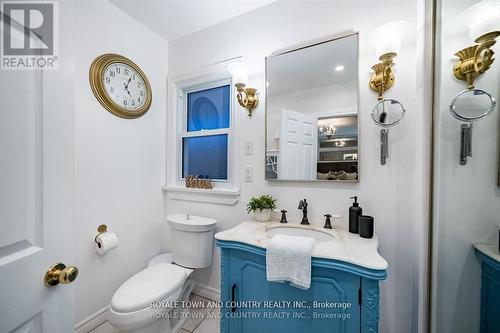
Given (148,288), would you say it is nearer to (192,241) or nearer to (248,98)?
(192,241)

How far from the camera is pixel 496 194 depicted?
710 mm

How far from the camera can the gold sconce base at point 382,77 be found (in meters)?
1.10

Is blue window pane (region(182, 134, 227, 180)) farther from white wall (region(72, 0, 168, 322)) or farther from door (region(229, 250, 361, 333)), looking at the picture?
door (region(229, 250, 361, 333))

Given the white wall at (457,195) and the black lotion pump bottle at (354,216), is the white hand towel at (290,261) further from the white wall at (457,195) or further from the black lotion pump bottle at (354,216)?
the white wall at (457,195)

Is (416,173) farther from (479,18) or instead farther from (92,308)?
(92,308)

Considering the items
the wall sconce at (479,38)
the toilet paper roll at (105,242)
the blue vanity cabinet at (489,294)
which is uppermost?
the wall sconce at (479,38)

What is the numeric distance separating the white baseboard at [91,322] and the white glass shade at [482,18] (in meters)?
2.69

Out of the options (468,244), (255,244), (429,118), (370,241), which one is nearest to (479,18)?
(429,118)

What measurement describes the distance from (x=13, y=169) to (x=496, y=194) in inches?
60.2

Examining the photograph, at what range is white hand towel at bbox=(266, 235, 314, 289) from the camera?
883mm

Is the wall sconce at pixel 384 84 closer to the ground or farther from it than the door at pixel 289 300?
farther from it

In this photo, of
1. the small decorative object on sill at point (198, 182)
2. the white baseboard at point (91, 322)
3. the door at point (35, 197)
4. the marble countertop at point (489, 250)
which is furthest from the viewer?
the small decorative object on sill at point (198, 182)
